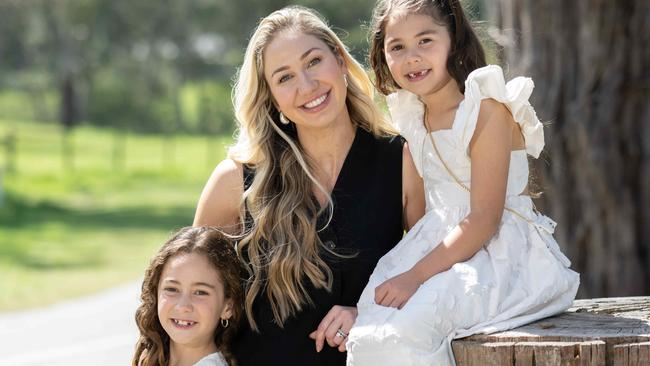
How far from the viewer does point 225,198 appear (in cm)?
377

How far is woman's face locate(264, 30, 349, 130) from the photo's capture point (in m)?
3.62

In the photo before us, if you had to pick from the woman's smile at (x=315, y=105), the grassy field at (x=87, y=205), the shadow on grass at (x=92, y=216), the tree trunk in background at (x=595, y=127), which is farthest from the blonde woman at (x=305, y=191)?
the shadow on grass at (x=92, y=216)

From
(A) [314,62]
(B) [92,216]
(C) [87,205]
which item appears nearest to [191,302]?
(A) [314,62]

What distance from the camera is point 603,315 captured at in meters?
3.40

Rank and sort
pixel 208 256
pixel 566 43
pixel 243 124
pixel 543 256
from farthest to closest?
pixel 566 43
pixel 243 124
pixel 208 256
pixel 543 256

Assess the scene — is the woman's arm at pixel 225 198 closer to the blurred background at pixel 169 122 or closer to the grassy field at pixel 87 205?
the blurred background at pixel 169 122

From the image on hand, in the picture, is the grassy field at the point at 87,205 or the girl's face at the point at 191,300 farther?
the grassy field at the point at 87,205

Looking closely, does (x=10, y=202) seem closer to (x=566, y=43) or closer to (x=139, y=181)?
(x=139, y=181)

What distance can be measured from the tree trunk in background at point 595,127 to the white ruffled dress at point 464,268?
271cm

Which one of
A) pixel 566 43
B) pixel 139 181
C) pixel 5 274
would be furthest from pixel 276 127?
pixel 139 181

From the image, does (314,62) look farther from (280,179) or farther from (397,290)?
(397,290)

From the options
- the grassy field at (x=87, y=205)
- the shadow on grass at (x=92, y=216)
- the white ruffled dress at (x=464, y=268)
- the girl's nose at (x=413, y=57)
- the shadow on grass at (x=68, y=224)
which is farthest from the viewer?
the shadow on grass at (x=92, y=216)

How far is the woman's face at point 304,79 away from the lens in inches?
143

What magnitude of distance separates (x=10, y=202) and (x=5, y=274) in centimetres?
693
